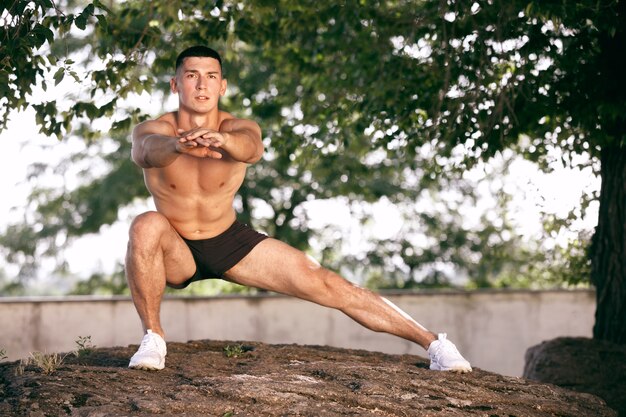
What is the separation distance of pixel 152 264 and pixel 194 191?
48 centimetres

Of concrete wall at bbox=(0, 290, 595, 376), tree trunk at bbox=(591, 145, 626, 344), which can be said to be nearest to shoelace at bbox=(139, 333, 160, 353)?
tree trunk at bbox=(591, 145, 626, 344)

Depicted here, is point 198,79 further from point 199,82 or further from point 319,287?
point 319,287

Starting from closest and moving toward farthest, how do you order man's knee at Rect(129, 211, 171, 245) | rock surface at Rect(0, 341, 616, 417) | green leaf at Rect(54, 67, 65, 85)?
rock surface at Rect(0, 341, 616, 417), man's knee at Rect(129, 211, 171, 245), green leaf at Rect(54, 67, 65, 85)

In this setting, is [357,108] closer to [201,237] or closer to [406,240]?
[201,237]

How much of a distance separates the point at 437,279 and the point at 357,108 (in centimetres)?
830

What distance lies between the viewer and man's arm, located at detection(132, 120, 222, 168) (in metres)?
4.68

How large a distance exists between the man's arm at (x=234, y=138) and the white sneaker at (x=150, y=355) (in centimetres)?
107

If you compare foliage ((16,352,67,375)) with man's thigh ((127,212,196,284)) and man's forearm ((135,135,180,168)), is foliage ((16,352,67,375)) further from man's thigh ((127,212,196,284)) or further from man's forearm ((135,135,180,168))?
man's forearm ((135,135,180,168))

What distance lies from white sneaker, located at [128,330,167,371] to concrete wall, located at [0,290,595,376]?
16.2 feet

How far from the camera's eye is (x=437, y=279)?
16.0 m

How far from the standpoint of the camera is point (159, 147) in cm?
482

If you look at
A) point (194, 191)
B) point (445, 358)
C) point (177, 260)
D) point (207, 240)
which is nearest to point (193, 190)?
point (194, 191)

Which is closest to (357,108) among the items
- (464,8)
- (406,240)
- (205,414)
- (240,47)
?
(464,8)

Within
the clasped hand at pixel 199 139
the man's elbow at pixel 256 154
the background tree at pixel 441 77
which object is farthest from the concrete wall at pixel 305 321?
the clasped hand at pixel 199 139
